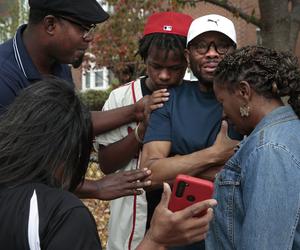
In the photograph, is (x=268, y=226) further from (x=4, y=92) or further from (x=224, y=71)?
(x=4, y=92)

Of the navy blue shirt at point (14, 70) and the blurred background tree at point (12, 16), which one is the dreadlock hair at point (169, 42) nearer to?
the navy blue shirt at point (14, 70)

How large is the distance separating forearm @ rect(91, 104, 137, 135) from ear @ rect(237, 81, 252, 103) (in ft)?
3.13

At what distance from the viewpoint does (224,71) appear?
2.42 metres

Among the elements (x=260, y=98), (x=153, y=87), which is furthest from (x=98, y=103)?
(x=260, y=98)

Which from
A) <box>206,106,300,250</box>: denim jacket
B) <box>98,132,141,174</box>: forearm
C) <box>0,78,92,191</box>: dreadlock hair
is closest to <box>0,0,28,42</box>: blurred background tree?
<box>98,132,141,174</box>: forearm

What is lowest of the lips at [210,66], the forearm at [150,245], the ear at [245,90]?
the forearm at [150,245]

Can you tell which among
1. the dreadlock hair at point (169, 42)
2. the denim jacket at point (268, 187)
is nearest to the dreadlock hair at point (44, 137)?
the denim jacket at point (268, 187)

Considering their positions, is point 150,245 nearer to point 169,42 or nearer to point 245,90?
point 245,90

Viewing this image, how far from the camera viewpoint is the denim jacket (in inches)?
81.4

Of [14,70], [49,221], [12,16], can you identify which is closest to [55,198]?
[49,221]

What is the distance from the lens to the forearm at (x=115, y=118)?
3.19m

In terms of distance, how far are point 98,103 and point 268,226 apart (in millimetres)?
14495

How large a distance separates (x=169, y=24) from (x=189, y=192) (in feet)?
4.51

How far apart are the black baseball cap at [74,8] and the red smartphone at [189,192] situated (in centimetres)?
102
